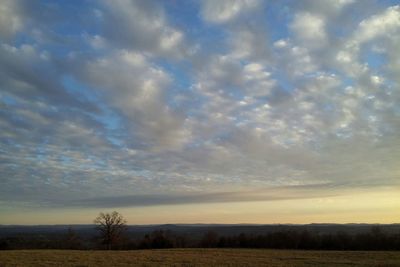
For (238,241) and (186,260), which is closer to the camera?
(186,260)

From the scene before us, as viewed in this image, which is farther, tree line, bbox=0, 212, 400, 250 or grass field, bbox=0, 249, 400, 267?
tree line, bbox=0, 212, 400, 250

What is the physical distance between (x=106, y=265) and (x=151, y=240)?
2283 inches

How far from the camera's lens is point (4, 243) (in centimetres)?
8481

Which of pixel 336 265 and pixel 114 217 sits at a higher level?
pixel 114 217

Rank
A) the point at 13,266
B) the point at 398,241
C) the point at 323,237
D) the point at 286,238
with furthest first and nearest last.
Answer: the point at 286,238
the point at 323,237
the point at 398,241
the point at 13,266

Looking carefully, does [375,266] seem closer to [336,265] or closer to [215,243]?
[336,265]

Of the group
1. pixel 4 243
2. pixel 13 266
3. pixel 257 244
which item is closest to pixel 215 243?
pixel 257 244

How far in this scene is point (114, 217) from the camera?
85.3 m

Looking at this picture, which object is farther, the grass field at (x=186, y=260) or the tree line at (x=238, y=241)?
the tree line at (x=238, y=241)

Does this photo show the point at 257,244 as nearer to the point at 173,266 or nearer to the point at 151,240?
the point at 151,240

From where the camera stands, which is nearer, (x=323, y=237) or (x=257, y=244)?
(x=323, y=237)

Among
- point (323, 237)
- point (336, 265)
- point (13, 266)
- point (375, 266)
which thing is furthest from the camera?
point (323, 237)

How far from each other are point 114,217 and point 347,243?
4295 centimetres

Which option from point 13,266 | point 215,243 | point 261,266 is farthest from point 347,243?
point 13,266
